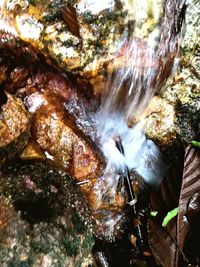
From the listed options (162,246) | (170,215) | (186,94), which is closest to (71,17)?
(186,94)

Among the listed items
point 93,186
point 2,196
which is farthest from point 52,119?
point 2,196

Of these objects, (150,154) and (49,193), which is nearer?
(49,193)

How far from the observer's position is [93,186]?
335cm

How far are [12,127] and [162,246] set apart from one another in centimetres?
164

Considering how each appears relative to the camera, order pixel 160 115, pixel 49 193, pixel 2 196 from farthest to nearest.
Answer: pixel 160 115 → pixel 49 193 → pixel 2 196

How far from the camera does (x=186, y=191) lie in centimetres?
273

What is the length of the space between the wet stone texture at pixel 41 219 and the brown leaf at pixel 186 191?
2.54 ft

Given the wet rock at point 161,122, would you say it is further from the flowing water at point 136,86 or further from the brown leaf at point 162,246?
the brown leaf at point 162,246

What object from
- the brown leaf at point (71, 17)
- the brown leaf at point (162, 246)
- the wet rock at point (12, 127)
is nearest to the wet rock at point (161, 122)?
the brown leaf at point (162, 246)

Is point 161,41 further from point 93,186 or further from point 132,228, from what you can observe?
point 132,228

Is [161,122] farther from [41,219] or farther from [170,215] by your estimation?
[41,219]

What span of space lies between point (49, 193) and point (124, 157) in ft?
3.70

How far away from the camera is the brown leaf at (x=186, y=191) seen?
2697 mm

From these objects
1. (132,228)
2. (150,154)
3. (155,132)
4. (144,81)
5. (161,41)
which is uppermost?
(161,41)
